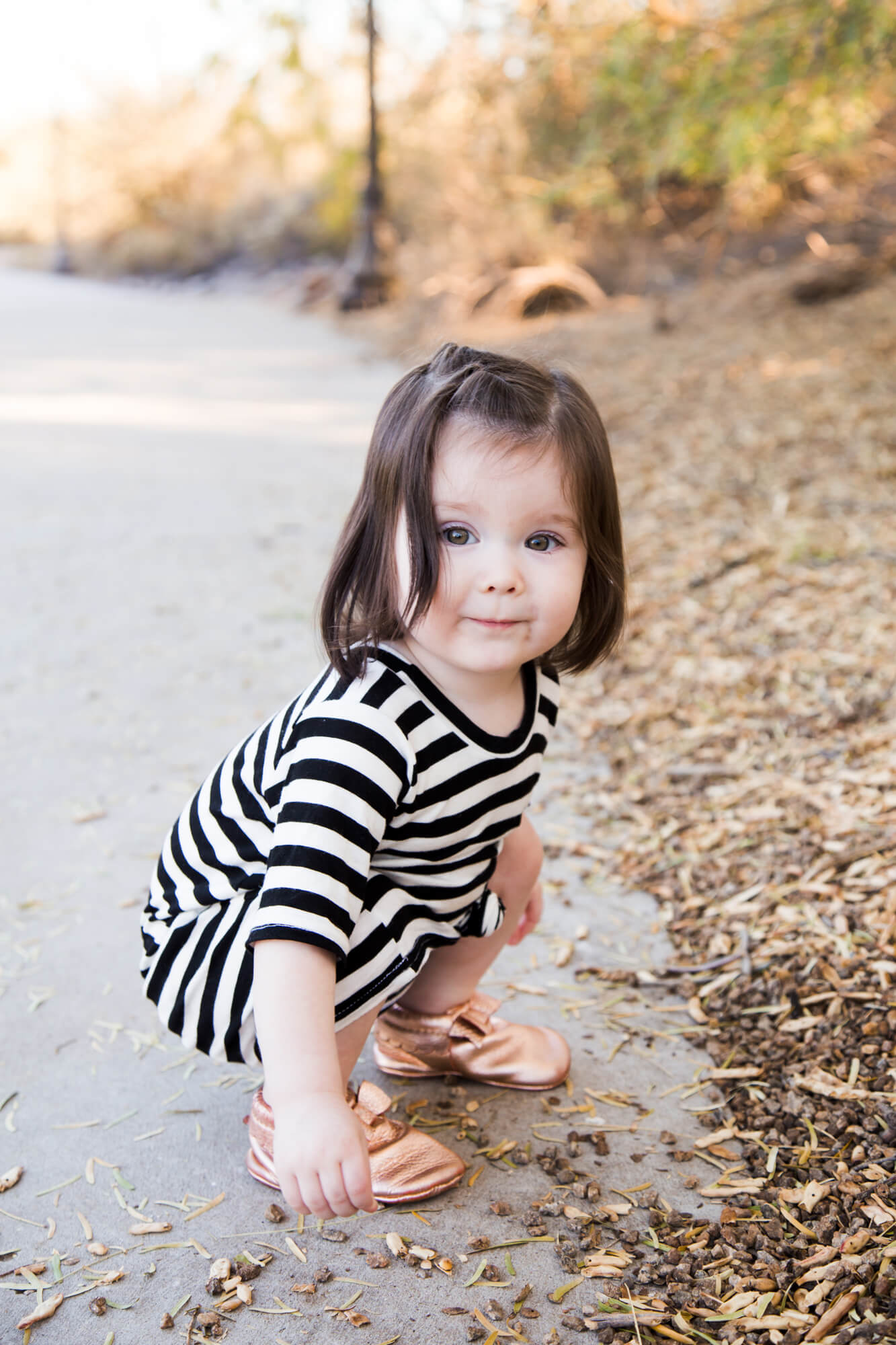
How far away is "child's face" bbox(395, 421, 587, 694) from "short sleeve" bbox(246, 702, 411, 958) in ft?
0.53

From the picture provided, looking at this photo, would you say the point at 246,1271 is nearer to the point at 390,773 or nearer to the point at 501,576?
the point at 390,773

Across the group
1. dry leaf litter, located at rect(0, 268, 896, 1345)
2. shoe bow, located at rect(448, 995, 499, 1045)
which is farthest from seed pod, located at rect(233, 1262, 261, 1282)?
shoe bow, located at rect(448, 995, 499, 1045)

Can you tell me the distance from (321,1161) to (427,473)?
33.1 inches

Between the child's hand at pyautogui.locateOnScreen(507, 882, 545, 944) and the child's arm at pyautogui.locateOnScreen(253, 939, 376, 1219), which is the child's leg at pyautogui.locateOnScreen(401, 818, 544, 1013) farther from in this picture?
the child's arm at pyautogui.locateOnScreen(253, 939, 376, 1219)

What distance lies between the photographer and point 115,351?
10523mm

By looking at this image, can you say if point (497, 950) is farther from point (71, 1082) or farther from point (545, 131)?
point (545, 131)

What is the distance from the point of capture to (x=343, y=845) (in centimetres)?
139

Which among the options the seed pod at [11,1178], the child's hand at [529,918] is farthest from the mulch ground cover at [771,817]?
the seed pod at [11,1178]

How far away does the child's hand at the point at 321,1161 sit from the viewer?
1274 mm

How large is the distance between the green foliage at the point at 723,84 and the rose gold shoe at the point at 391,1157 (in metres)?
3.86

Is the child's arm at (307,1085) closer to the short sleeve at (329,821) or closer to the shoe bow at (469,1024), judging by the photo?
the short sleeve at (329,821)

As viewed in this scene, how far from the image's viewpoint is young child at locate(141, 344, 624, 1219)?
4.42 ft

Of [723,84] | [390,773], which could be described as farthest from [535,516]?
[723,84]

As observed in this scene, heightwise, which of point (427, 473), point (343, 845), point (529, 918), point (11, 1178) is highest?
point (427, 473)
